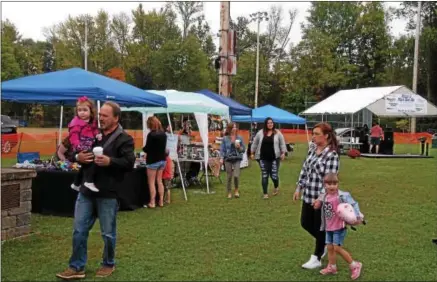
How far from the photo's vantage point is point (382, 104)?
24719mm

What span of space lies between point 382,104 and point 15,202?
21201 mm

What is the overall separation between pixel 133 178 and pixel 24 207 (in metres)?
2.72

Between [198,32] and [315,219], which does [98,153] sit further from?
[198,32]

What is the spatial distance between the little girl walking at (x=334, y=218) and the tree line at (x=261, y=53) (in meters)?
46.6

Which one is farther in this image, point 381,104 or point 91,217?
point 381,104

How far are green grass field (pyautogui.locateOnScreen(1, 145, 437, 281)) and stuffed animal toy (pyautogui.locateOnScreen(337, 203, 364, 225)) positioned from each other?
0.62 m

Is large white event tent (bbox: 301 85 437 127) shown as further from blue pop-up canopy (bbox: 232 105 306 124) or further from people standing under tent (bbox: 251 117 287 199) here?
people standing under tent (bbox: 251 117 287 199)

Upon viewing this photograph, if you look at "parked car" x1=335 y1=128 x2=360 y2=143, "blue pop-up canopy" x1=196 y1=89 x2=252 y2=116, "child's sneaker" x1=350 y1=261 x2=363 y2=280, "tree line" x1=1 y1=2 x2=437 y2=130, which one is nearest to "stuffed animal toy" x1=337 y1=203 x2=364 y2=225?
"child's sneaker" x1=350 y1=261 x2=363 y2=280

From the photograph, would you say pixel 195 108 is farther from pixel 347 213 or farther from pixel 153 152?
pixel 347 213

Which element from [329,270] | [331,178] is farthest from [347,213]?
[329,270]

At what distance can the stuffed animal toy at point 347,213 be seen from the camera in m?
4.82

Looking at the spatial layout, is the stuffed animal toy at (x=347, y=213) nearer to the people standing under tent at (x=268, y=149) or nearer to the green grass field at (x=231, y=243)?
the green grass field at (x=231, y=243)

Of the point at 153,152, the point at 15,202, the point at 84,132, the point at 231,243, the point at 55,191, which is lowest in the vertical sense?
the point at 231,243

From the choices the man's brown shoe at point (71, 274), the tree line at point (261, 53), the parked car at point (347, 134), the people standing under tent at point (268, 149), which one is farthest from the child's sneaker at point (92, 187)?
the tree line at point (261, 53)
